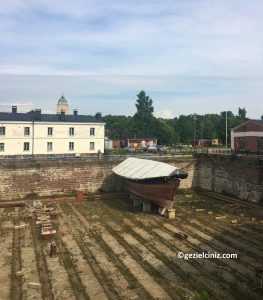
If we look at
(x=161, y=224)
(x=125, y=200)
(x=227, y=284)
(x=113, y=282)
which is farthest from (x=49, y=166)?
(x=227, y=284)

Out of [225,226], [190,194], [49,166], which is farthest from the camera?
[190,194]

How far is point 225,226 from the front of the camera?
68.2 feet

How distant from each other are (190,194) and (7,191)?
16681mm

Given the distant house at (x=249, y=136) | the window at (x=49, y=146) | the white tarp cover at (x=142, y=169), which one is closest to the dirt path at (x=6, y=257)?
the white tarp cover at (x=142, y=169)

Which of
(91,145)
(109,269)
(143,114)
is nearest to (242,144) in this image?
(91,145)

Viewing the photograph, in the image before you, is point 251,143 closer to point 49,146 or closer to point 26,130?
point 49,146

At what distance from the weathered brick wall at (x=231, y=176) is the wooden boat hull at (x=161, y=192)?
7.81 meters

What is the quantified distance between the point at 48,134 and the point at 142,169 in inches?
797

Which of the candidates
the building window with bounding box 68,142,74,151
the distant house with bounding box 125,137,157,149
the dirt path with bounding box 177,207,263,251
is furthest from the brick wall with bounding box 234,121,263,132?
the distant house with bounding box 125,137,157,149

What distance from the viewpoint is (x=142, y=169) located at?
26328 mm

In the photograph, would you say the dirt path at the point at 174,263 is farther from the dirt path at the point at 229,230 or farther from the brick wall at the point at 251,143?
the brick wall at the point at 251,143

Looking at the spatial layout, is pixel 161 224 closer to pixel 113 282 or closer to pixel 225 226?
pixel 225 226

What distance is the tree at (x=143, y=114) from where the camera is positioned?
295 feet

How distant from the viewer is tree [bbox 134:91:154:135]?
295 ft
